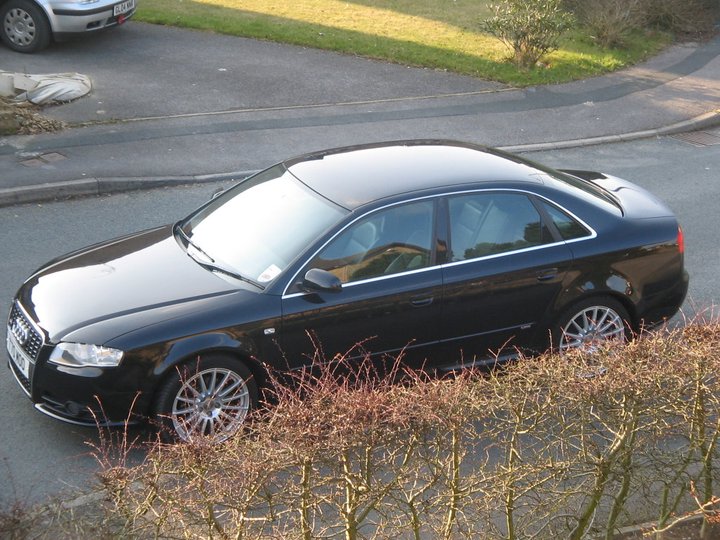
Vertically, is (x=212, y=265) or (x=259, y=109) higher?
(x=212, y=265)

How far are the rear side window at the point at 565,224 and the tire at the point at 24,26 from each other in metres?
11.0

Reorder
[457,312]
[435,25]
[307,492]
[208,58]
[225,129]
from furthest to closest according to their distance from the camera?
[435,25], [208,58], [225,129], [457,312], [307,492]

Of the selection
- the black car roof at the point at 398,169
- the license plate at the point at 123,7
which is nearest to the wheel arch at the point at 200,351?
the black car roof at the point at 398,169

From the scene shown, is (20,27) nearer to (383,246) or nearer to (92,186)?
(92,186)

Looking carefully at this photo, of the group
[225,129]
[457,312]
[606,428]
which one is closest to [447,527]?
[606,428]

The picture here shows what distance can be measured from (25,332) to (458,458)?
322cm


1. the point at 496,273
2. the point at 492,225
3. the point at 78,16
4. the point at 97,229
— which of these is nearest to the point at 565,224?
the point at 492,225

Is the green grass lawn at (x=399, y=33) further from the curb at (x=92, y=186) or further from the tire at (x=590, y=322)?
the tire at (x=590, y=322)

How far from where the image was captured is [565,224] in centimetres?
744

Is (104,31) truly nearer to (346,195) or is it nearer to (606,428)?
(346,195)

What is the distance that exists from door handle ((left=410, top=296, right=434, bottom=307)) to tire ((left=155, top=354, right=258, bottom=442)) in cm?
121

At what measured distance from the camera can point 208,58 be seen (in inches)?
649

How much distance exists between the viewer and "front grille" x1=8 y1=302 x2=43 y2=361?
21.1ft

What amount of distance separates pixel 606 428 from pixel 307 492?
1646 millimetres
